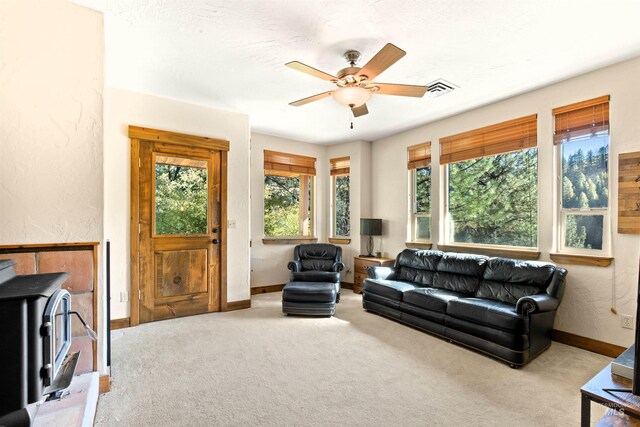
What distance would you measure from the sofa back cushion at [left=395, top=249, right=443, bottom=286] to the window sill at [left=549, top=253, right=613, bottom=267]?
1.24m

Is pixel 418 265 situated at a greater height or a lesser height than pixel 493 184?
lesser

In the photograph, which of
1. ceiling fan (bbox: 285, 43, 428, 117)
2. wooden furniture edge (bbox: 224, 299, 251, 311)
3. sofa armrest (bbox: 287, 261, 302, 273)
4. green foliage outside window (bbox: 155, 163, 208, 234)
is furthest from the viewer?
sofa armrest (bbox: 287, 261, 302, 273)

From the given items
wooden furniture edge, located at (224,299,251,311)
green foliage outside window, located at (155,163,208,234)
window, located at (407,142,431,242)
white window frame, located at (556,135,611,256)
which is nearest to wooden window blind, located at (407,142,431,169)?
window, located at (407,142,431,242)

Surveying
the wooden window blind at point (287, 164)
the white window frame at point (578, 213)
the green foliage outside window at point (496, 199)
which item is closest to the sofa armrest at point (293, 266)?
the wooden window blind at point (287, 164)

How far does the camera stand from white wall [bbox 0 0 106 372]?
1906 millimetres

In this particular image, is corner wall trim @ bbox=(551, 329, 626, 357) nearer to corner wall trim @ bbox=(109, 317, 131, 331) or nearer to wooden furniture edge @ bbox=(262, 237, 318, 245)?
wooden furniture edge @ bbox=(262, 237, 318, 245)

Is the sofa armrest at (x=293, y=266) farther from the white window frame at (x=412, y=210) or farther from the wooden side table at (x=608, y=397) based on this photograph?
the wooden side table at (x=608, y=397)

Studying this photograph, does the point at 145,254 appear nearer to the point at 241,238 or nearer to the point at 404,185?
the point at 241,238

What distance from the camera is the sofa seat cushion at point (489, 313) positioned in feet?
8.39

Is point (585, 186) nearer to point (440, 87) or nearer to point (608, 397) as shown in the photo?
point (440, 87)

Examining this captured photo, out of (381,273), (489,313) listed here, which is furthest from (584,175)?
(381,273)

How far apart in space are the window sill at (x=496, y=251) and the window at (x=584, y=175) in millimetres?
294

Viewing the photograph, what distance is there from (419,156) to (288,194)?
2.47 m

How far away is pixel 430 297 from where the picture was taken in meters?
3.29
